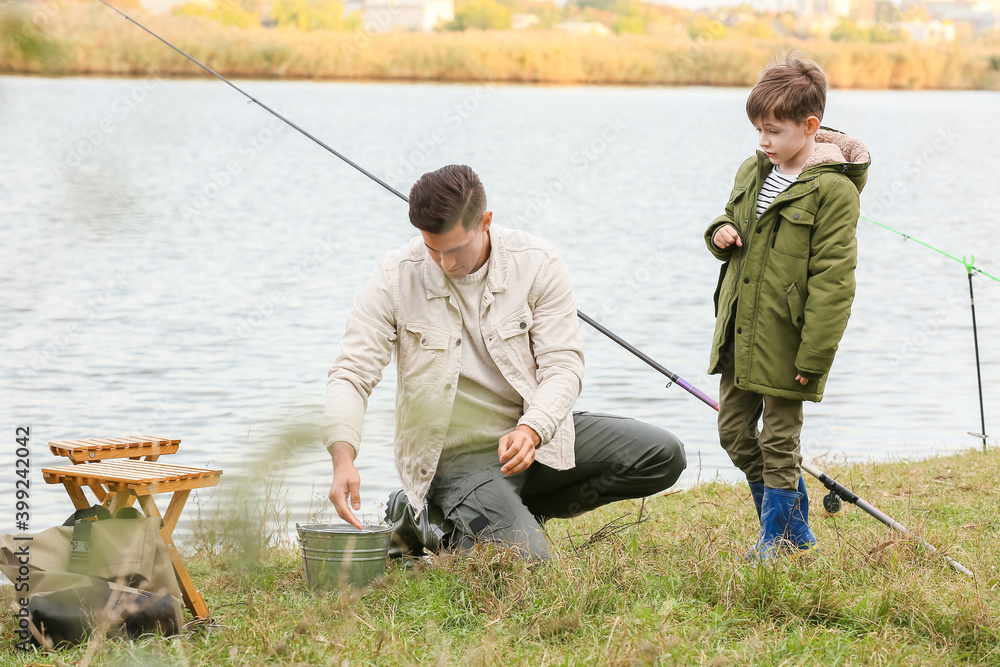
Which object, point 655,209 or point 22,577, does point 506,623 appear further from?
point 655,209

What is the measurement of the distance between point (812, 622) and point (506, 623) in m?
0.69

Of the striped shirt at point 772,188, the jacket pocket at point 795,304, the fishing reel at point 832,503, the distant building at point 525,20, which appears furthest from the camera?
the distant building at point 525,20

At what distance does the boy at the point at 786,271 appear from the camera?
9.53 ft

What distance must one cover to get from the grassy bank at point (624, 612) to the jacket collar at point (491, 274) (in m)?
0.73

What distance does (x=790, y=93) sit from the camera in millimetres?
2928

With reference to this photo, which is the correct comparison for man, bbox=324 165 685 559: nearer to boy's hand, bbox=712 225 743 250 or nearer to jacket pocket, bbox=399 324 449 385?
jacket pocket, bbox=399 324 449 385

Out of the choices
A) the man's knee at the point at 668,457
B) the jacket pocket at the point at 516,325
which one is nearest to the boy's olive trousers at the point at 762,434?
the man's knee at the point at 668,457

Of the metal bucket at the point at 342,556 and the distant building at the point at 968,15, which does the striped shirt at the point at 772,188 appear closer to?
the metal bucket at the point at 342,556

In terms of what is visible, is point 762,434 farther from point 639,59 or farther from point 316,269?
point 639,59

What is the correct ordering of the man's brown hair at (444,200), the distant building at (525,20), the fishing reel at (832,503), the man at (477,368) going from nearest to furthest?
1. the man's brown hair at (444,200)
2. the man at (477,368)
3. the fishing reel at (832,503)
4. the distant building at (525,20)

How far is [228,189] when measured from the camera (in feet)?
65.1

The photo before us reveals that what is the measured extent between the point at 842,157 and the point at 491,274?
1033mm

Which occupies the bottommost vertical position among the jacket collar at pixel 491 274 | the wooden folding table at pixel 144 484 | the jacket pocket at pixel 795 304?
the wooden folding table at pixel 144 484

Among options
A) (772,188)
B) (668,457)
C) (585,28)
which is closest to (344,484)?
(668,457)
